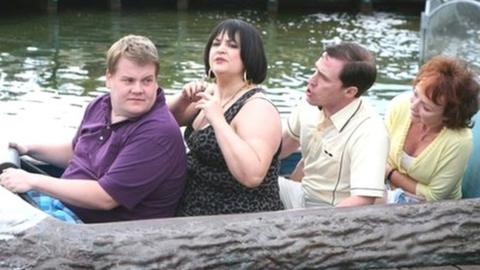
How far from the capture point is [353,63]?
2.74 metres

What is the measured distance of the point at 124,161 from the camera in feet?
8.40

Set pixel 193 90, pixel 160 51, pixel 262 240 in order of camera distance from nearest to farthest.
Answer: pixel 262 240, pixel 193 90, pixel 160 51

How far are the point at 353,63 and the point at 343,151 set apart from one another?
300 millimetres

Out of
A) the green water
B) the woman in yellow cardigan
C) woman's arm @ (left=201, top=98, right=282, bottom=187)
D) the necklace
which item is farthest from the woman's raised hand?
the green water

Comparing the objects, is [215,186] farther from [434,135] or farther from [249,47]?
[434,135]

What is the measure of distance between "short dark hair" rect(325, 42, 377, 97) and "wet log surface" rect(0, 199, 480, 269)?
431 mm

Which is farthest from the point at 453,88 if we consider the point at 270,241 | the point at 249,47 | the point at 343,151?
the point at 270,241

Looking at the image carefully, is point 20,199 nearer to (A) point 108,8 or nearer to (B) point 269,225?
(B) point 269,225

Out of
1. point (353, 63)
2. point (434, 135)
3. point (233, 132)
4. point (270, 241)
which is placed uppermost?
point (353, 63)

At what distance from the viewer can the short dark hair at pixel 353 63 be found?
2.74m

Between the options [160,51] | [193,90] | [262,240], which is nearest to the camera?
[262,240]

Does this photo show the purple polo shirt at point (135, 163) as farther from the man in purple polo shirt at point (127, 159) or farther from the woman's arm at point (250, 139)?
the woman's arm at point (250, 139)

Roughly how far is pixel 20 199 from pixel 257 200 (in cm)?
78

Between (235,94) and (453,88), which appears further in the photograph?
(453,88)
